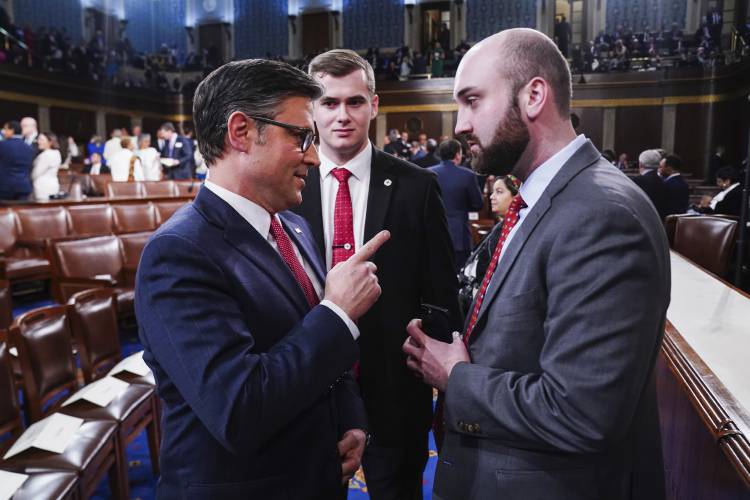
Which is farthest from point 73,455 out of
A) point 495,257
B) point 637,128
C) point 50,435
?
point 637,128

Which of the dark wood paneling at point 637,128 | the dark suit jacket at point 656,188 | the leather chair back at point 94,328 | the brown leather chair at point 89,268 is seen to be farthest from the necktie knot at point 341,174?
the dark wood paneling at point 637,128

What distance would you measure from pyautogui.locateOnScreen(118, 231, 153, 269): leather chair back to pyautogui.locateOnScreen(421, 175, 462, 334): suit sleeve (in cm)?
356

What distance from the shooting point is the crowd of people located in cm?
664

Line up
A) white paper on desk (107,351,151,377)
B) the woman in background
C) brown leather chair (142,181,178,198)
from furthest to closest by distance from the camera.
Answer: brown leather chair (142,181,178,198) < the woman in background < white paper on desk (107,351,151,377)

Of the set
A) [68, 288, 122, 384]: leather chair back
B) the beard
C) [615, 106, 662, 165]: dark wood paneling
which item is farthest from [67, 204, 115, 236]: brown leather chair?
[615, 106, 662, 165]: dark wood paneling

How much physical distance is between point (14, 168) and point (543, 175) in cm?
705

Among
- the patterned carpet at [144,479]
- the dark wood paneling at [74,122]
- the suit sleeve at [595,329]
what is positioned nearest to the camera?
the suit sleeve at [595,329]

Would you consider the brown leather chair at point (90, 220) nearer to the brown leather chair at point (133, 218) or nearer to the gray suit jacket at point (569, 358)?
the brown leather chair at point (133, 218)

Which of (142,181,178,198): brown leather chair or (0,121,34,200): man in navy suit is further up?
(0,121,34,200): man in navy suit

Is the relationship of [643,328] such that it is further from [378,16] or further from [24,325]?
[378,16]

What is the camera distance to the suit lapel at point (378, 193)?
1812 mm

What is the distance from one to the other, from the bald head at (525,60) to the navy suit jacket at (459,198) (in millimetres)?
4027

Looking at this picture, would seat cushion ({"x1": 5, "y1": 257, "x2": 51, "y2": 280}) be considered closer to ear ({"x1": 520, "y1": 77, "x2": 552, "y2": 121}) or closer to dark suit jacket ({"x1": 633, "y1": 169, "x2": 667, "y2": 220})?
ear ({"x1": 520, "y1": 77, "x2": 552, "y2": 121})

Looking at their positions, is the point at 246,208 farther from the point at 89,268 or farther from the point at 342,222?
the point at 89,268
